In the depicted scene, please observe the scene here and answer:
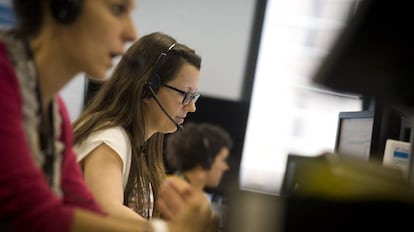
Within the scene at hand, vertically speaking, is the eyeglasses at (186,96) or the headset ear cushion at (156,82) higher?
the headset ear cushion at (156,82)

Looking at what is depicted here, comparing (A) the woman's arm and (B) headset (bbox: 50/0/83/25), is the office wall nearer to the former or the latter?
(A) the woman's arm

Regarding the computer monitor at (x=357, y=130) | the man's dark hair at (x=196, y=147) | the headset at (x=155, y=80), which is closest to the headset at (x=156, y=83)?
the headset at (x=155, y=80)

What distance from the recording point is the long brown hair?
0.79 m

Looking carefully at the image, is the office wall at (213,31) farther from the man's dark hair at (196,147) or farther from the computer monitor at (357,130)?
the man's dark hair at (196,147)

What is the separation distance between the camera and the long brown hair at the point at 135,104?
31.0 inches

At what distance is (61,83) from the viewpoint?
1.68 ft

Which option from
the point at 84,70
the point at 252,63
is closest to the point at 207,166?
the point at 84,70

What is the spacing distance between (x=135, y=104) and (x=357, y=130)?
0.79 m

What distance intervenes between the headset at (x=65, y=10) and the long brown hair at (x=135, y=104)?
27 centimetres

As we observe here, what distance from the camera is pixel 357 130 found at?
142 cm

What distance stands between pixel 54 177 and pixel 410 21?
412 mm

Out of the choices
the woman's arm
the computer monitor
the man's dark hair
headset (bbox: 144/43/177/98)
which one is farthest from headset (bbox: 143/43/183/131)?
the computer monitor

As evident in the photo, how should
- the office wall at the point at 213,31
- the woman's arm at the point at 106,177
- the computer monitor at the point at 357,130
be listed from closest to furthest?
the woman's arm at the point at 106,177, the office wall at the point at 213,31, the computer monitor at the point at 357,130

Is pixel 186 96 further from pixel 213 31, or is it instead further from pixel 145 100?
pixel 213 31
